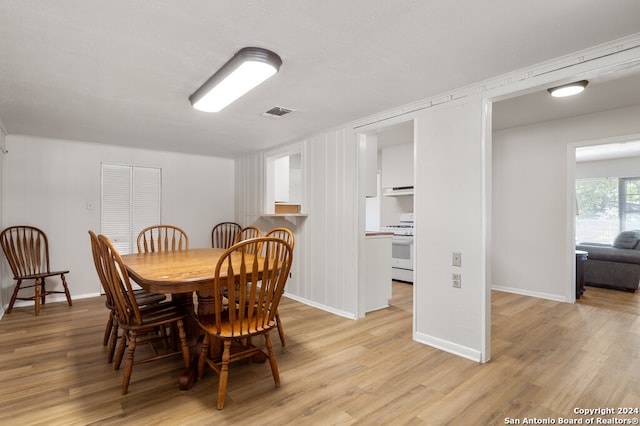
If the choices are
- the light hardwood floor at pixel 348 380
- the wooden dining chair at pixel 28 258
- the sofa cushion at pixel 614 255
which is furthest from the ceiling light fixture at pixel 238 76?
the sofa cushion at pixel 614 255

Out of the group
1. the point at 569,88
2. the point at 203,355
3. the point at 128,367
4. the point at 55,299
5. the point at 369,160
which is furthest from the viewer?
the point at 55,299

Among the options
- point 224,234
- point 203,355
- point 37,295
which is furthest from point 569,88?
point 37,295

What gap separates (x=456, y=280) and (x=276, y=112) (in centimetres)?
224

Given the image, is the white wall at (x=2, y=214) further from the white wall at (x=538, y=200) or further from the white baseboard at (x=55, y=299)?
the white wall at (x=538, y=200)

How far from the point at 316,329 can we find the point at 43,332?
2567 millimetres

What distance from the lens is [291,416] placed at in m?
1.82

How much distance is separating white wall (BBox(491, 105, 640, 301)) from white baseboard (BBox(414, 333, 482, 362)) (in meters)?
2.47

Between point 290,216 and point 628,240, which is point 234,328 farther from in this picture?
point 628,240

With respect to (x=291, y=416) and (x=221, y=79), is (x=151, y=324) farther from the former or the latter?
(x=221, y=79)

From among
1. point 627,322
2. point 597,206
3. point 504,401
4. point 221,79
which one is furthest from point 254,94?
point 597,206

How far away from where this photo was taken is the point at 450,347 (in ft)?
8.71

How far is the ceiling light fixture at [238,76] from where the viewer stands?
1.98 meters

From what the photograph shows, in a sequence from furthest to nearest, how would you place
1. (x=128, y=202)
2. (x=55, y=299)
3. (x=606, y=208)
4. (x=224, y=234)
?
(x=606, y=208) < (x=224, y=234) < (x=128, y=202) < (x=55, y=299)

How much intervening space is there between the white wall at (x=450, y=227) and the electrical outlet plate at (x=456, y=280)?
0.02 m
